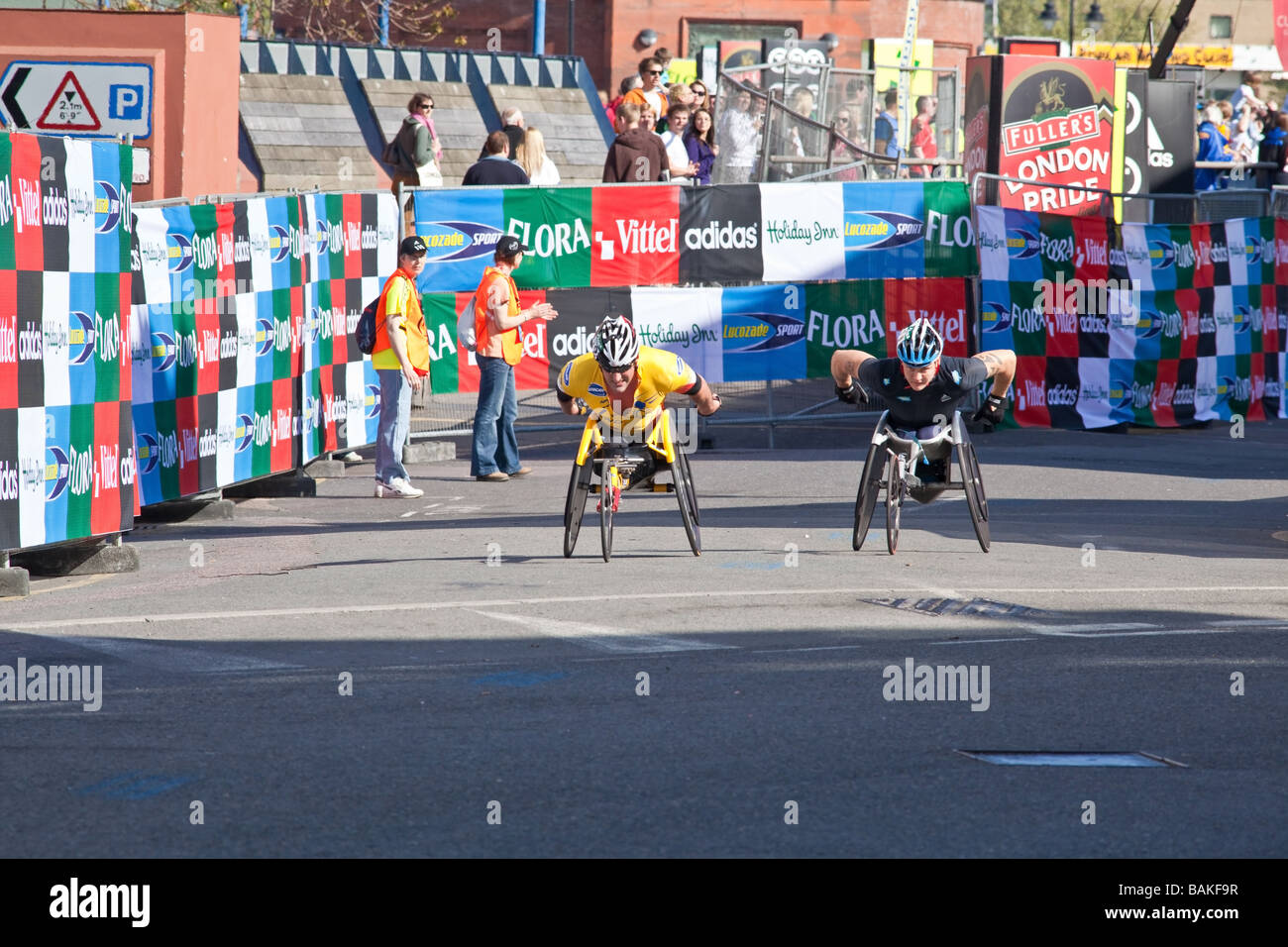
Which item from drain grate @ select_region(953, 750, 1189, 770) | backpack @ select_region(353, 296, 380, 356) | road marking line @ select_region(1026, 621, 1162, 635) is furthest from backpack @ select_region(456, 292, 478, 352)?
drain grate @ select_region(953, 750, 1189, 770)

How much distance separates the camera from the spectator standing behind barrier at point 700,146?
68.3 feet

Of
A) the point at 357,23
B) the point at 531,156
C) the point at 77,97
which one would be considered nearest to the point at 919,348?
the point at 531,156

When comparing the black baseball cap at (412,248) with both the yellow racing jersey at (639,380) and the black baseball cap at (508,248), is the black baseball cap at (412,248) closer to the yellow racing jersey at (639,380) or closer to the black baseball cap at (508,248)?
the black baseball cap at (508,248)

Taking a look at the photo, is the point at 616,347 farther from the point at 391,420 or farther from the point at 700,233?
the point at 700,233

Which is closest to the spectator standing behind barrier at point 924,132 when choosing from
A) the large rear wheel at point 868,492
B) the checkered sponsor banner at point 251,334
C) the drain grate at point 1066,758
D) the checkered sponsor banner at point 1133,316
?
the checkered sponsor banner at point 1133,316

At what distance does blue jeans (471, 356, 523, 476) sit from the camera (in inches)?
594

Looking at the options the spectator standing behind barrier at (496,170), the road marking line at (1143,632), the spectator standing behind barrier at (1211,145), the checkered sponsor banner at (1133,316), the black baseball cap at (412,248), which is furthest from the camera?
the spectator standing behind barrier at (1211,145)

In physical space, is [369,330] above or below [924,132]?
below

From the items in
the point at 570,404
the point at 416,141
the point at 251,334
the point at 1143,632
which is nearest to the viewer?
the point at 1143,632

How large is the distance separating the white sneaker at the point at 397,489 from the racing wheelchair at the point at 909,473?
13.7ft

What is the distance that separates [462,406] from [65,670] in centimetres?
1007

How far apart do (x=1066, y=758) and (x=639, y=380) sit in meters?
4.83

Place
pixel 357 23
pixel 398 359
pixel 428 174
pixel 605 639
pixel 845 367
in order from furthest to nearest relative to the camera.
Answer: pixel 357 23
pixel 428 174
pixel 398 359
pixel 845 367
pixel 605 639

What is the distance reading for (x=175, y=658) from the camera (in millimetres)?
8344
